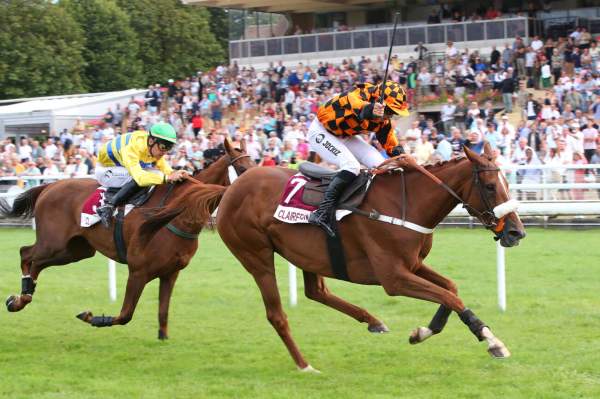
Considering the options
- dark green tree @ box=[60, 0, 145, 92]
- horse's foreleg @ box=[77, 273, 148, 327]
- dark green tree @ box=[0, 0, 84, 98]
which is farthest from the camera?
dark green tree @ box=[60, 0, 145, 92]

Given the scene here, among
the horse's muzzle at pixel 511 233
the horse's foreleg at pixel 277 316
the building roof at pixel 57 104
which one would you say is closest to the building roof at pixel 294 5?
the building roof at pixel 57 104

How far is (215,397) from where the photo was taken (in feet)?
20.7

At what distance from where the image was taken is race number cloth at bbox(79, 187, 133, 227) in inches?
338

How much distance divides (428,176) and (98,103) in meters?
23.4

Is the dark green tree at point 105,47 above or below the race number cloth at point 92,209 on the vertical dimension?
above

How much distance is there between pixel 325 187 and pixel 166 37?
140 feet

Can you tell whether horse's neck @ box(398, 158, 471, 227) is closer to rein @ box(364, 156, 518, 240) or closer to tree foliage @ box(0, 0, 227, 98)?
rein @ box(364, 156, 518, 240)

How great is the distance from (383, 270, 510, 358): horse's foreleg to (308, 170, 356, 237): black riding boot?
0.61 m

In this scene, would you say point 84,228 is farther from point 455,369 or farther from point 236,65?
point 236,65

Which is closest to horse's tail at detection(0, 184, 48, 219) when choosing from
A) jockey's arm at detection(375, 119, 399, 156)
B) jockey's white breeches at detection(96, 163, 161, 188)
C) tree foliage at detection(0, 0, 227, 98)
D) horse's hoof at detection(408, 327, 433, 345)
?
jockey's white breeches at detection(96, 163, 161, 188)

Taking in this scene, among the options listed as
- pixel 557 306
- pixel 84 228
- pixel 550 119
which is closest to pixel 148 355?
pixel 84 228

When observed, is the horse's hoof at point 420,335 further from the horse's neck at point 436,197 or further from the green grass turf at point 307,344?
the horse's neck at point 436,197

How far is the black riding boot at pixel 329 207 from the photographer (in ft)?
23.2

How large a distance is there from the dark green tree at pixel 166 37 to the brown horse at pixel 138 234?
39515mm
